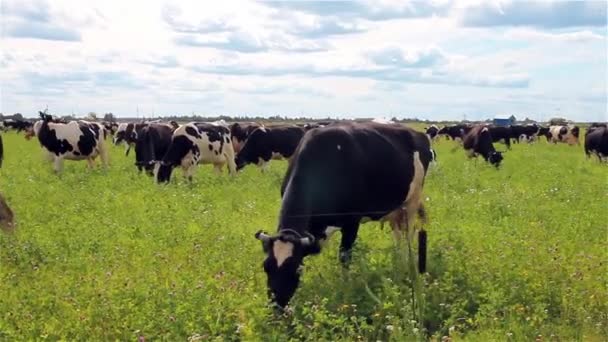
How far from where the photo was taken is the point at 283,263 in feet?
25.4

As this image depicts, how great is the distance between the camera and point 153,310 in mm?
7328

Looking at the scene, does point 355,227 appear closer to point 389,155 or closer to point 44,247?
point 389,155

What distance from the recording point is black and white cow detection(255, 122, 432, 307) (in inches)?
311

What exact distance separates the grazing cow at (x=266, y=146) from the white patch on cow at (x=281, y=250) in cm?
1798

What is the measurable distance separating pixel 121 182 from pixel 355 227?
1154 centimetres

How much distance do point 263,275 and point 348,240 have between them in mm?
1634

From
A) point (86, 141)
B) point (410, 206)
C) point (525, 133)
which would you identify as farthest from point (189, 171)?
point (525, 133)

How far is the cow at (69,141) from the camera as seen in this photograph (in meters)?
24.5

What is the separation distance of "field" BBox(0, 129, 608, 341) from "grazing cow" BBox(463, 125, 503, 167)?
44.2 ft

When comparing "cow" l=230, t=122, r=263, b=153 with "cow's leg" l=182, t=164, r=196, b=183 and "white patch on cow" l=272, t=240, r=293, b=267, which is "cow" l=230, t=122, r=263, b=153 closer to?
"cow's leg" l=182, t=164, r=196, b=183

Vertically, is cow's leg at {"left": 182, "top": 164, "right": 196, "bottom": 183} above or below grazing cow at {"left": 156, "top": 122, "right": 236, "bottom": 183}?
below

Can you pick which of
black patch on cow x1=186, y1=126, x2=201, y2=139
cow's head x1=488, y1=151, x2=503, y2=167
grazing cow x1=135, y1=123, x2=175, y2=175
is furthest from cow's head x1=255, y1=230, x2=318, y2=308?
cow's head x1=488, y1=151, x2=503, y2=167

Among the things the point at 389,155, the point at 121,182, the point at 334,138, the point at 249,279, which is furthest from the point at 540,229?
the point at 121,182

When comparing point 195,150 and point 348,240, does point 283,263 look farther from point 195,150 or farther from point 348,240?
point 195,150
